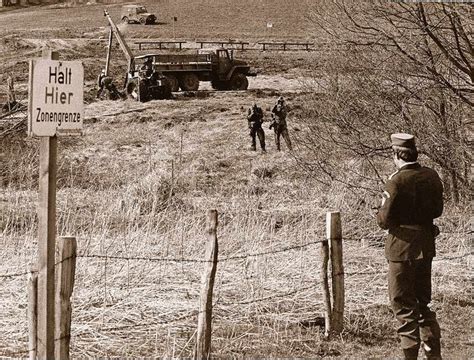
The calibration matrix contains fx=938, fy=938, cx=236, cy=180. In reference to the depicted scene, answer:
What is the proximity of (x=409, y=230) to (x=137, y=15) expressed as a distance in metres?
48.0

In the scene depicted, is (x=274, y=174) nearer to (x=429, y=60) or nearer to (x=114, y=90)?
(x=429, y=60)

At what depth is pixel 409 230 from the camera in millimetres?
6715

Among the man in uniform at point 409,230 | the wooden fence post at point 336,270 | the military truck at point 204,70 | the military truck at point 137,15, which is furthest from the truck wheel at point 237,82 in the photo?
the man in uniform at point 409,230

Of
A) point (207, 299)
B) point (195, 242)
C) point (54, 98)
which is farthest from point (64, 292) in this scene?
point (195, 242)

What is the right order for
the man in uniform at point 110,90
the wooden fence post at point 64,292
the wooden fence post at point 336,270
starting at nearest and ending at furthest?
the wooden fence post at point 64,292 < the wooden fence post at point 336,270 < the man in uniform at point 110,90

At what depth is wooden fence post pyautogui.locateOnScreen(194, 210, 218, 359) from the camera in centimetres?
706

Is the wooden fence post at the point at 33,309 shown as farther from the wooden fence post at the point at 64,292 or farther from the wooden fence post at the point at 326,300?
the wooden fence post at the point at 326,300

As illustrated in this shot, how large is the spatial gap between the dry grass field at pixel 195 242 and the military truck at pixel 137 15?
24219 millimetres

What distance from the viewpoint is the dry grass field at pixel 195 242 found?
7867 millimetres

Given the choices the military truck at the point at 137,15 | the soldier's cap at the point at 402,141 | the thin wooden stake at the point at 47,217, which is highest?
the military truck at the point at 137,15

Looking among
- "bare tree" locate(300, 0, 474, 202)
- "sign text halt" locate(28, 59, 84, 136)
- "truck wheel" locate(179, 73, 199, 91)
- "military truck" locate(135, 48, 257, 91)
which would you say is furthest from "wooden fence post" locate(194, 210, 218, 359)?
"truck wheel" locate(179, 73, 199, 91)

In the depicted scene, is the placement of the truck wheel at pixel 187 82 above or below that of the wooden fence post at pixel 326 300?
above

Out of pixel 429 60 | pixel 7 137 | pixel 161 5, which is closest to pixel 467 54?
pixel 429 60

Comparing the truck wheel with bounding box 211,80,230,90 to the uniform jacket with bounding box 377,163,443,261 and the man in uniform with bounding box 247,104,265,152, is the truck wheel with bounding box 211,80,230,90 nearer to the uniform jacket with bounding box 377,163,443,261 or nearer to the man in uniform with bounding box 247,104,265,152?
the man in uniform with bounding box 247,104,265,152
